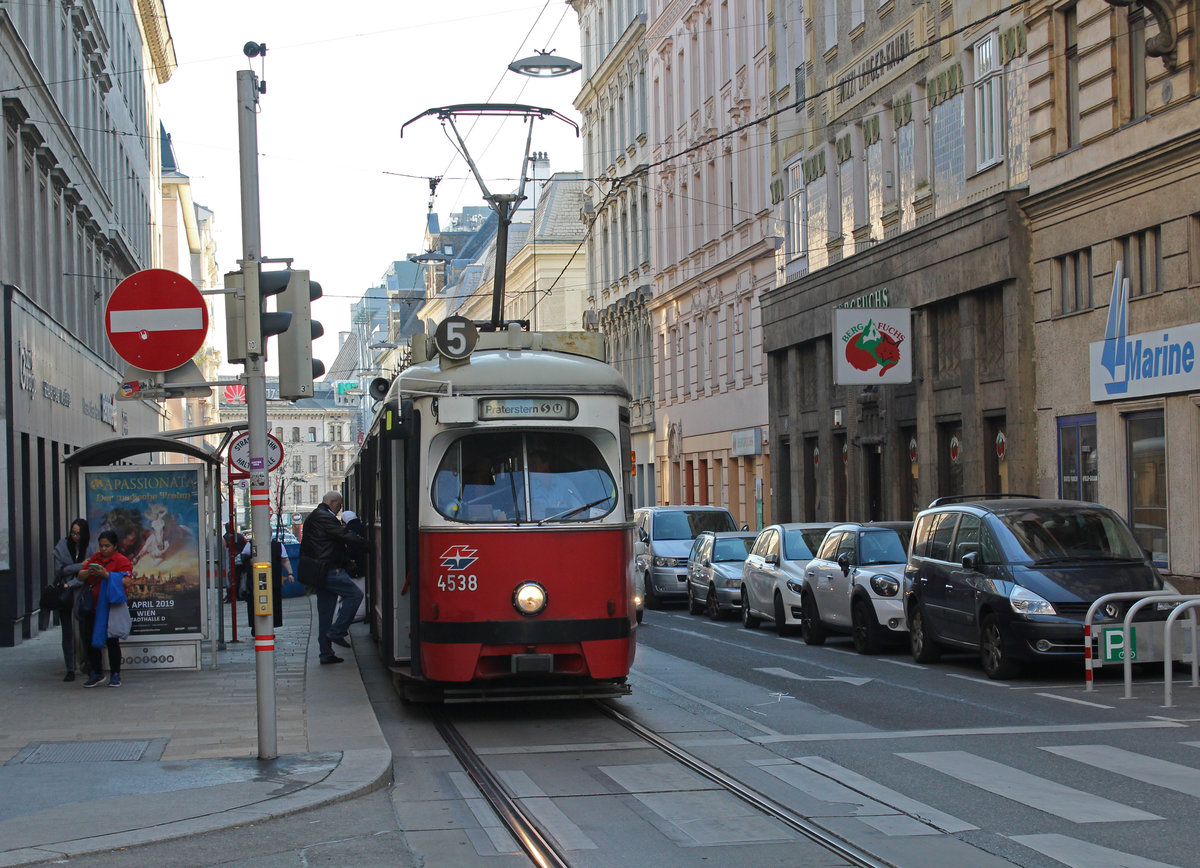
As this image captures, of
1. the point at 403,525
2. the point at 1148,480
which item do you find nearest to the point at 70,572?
the point at 403,525

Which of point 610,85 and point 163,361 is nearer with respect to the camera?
point 163,361

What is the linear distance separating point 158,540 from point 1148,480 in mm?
14124

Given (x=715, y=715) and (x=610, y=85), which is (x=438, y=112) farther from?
(x=610, y=85)

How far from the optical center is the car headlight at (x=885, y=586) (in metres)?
19.7

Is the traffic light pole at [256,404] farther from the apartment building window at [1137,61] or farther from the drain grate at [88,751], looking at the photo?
the apartment building window at [1137,61]

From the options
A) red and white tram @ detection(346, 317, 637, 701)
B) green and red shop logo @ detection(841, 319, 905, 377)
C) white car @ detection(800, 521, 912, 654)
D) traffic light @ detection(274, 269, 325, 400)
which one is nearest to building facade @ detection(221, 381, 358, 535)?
green and red shop logo @ detection(841, 319, 905, 377)

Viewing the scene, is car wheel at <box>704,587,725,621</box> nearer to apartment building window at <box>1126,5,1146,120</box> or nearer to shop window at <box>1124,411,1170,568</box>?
shop window at <box>1124,411,1170,568</box>

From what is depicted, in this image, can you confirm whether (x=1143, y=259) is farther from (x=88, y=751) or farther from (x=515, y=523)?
(x=88, y=751)

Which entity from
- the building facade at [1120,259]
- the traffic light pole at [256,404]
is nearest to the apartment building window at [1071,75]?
the building facade at [1120,259]

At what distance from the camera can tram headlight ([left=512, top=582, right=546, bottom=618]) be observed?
12.9 meters

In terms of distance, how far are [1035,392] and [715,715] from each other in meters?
15.5

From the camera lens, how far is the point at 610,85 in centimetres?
6400

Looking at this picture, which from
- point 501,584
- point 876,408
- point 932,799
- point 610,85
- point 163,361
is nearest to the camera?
point 932,799

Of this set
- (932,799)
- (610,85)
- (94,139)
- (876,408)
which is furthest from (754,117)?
(932,799)
